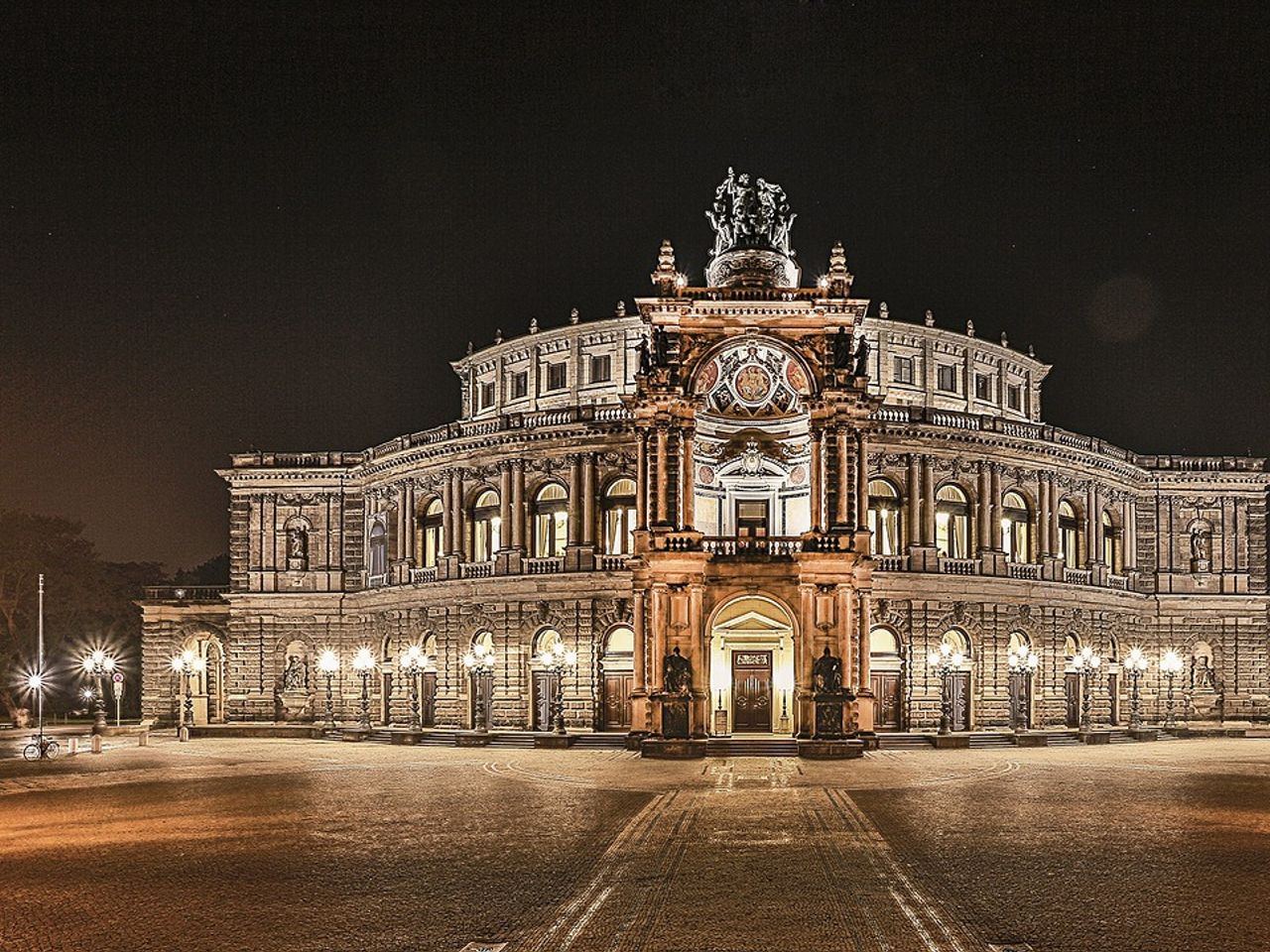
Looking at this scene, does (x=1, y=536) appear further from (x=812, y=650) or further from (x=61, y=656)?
(x=812, y=650)

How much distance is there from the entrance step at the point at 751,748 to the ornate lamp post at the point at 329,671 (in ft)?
84.5

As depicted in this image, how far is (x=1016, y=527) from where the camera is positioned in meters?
63.0

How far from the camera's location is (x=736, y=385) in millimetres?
52906

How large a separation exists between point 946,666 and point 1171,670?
54.9 feet

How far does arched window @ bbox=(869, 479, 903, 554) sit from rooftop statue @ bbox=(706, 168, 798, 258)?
39.0 ft

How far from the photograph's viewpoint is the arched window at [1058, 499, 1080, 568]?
6456 cm

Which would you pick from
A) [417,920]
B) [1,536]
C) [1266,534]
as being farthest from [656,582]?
[1,536]

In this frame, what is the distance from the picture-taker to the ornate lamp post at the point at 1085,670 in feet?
197

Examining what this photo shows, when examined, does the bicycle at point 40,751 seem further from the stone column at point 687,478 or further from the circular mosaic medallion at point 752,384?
the circular mosaic medallion at point 752,384

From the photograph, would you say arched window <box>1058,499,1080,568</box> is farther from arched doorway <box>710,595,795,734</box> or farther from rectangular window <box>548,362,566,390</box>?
rectangular window <box>548,362,566,390</box>

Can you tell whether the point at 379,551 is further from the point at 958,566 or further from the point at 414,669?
the point at 958,566

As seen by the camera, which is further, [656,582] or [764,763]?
[656,582]

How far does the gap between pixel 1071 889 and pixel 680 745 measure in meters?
27.4

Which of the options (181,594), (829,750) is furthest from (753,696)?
(181,594)
